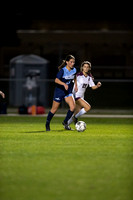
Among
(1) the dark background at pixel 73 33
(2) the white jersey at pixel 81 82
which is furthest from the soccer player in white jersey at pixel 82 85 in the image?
(1) the dark background at pixel 73 33

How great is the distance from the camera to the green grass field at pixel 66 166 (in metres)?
7.55

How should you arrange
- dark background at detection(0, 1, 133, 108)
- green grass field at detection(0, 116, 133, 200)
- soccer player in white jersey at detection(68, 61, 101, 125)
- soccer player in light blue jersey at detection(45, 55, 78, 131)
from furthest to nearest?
dark background at detection(0, 1, 133, 108) → soccer player in white jersey at detection(68, 61, 101, 125) → soccer player in light blue jersey at detection(45, 55, 78, 131) → green grass field at detection(0, 116, 133, 200)

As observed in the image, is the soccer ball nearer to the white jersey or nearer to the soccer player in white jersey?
the soccer player in white jersey

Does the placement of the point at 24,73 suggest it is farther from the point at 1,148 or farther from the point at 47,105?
the point at 1,148

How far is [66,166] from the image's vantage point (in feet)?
31.4

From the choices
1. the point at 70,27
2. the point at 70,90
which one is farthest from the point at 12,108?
the point at 70,27

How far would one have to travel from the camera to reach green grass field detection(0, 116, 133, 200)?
24.8 feet

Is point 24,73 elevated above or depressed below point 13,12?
below

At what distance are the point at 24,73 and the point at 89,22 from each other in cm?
1641

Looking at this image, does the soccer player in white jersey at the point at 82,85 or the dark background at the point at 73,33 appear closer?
the soccer player in white jersey at the point at 82,85

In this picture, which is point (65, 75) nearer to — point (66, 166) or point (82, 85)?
point (82, 85)

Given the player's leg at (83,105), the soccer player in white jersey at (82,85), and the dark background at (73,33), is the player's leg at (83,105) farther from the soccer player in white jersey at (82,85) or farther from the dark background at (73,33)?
the dark background at (73,33)

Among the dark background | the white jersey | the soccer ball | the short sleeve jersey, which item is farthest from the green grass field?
the dark background

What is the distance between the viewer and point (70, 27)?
4456cm
